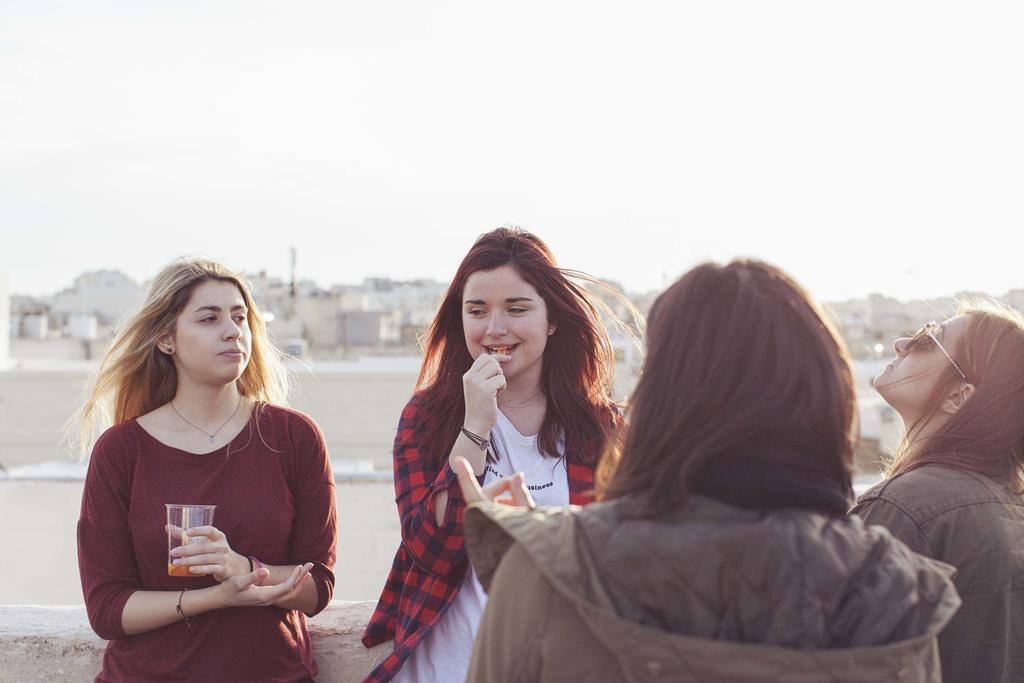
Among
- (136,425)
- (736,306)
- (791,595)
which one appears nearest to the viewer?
(791,595)

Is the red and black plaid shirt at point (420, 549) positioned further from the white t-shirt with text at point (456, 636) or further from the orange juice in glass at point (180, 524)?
the orange juice in glass at point (180, 524)

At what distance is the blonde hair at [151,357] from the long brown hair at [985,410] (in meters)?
1.81

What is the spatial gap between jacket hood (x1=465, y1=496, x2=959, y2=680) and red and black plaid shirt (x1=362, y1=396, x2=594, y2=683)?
96 centimetres

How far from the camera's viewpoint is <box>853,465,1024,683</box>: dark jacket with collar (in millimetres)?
2160

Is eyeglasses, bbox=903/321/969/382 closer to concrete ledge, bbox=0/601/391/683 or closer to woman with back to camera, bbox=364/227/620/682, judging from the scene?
woman with back to camera, bbox=364/227/620/682

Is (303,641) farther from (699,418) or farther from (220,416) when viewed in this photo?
(699,418)

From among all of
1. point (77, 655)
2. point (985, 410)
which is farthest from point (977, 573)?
point (77, 655)

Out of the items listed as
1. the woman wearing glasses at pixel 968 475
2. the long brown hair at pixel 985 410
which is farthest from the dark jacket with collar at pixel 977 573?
the long brown hair at pixel 985 410

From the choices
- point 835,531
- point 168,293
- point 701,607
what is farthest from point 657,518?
point 168,293

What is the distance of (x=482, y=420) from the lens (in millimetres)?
2475

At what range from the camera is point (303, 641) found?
273 centimetres

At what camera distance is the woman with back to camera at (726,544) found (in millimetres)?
1382

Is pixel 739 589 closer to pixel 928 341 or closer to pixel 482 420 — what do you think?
pixel 482 420

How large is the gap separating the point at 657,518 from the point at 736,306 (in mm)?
339
